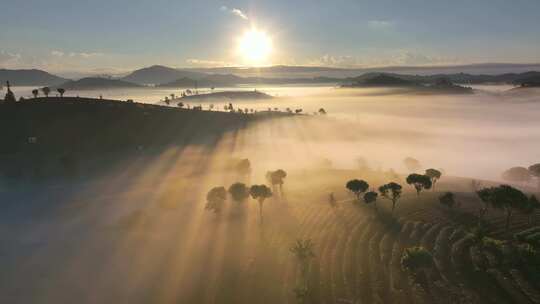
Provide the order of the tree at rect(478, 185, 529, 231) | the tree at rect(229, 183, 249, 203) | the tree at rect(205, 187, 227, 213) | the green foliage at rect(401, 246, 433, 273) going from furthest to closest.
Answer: the tree at rect(229, 183, 249, 203)
the tree at rect(205, 187, 227, 213)
the tree at rect(478, 185, 529, 231)
the green foliage at rect(401, 246, 433, 273)

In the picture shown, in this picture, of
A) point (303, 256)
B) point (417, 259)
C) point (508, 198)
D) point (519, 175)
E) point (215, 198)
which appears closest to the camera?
point (417, 259)

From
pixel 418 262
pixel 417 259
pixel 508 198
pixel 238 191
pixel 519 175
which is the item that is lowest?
pixel 519 175

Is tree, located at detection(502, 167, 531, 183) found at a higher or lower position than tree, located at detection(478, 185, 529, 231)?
lower

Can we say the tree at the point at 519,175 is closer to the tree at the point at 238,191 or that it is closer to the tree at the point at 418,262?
the tree at the point at 238,191

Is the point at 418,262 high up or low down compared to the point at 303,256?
up

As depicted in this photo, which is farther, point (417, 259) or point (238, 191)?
point (238, 191)

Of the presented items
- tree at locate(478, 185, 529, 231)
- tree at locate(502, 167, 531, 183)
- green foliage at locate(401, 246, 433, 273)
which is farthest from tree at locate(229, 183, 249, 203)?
tree at locate(502, 167, 531, 183)

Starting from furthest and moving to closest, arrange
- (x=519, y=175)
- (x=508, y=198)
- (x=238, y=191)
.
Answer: (x=519, y=175)
(x=238, y=191)
(x=508, y=198)

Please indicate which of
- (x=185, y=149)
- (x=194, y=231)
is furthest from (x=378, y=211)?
(x=185, y=149)

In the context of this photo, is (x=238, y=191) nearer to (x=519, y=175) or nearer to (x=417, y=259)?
(x=417, y=259)

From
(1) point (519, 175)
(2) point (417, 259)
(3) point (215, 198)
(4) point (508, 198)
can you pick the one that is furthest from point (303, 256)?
(1) point (519, 175)

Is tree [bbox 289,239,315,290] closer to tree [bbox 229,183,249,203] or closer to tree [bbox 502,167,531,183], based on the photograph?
tree [bbox 229,183,249,203]
